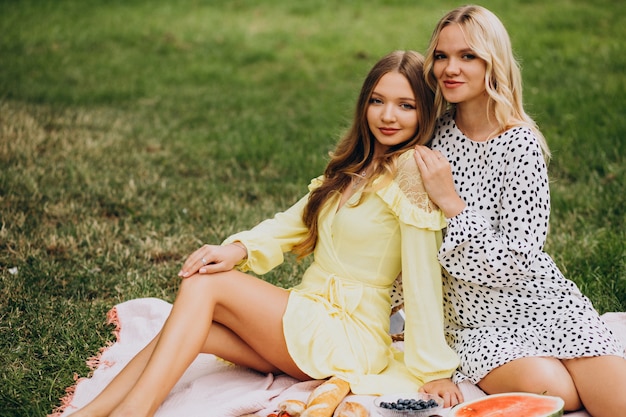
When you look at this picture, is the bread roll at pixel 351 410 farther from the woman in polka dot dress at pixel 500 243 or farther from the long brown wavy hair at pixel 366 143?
the long brown wavy hair at pixel 366 143

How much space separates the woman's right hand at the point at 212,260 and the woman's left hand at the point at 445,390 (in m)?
0.98

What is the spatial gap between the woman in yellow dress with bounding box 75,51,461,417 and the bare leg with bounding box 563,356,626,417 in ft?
1.63

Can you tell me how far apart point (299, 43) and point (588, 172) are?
573 cm

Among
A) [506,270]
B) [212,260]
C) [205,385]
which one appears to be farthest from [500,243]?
[205,385]

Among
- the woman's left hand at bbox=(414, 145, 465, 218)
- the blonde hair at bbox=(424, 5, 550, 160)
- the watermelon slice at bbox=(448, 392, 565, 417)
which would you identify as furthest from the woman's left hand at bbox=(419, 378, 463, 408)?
the blonde hair at bbox=(424, 5, 550, 160)

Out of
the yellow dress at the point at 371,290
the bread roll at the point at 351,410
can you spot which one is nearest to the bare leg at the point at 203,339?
the yellow dress at the point at 371,290

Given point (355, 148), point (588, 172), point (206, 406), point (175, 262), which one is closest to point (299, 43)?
point (588, 172)

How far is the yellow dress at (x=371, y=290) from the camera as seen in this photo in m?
3.23

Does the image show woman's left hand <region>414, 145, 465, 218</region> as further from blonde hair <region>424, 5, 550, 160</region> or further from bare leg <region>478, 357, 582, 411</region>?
bare leg <region>478, 357, 582, 411</region>

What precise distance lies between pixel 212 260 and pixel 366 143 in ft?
2.94

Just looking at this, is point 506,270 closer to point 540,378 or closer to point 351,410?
point 540,378

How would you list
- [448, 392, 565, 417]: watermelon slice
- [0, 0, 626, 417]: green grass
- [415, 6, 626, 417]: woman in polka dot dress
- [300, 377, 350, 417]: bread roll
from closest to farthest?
[448, 392, 565, 417]: watermelon slice → [300, 377, 350, 417]: bread roll → [415, 6, 626, 417]: woman in polka dot dress → [0, 0, 626, 417]: green grass

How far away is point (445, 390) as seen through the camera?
3.21 metres

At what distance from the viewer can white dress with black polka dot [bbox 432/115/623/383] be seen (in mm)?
3158
